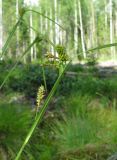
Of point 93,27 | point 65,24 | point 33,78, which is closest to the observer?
point 33,78

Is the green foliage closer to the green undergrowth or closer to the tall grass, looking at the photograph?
the green undergrowth

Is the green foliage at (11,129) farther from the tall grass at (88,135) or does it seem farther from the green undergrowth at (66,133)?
the tall grass at (88,135)

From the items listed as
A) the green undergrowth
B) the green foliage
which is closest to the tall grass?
the green undergrowth

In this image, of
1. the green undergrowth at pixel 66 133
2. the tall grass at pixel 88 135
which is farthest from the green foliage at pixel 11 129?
the tall grass at pixel 88 135

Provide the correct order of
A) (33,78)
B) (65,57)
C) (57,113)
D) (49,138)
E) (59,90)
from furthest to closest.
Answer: (33,78)
(59,90)
(57,113)
(49,138)
(65,57)

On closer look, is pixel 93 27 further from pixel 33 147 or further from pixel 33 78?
pixel 33 147

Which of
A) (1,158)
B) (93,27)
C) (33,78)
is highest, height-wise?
(93,27)

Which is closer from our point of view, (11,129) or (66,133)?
(11,129)

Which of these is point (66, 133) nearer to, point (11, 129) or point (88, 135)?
point (88, 135)

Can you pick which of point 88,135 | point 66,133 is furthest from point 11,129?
point 88,135

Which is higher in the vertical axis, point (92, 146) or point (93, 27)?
point (93, 27)

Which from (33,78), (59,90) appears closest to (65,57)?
(59,90)
